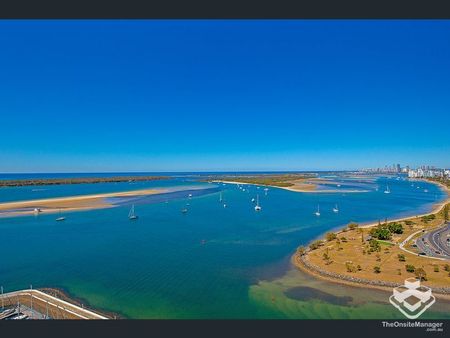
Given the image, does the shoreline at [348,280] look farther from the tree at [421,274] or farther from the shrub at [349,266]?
the tree at [421,274]

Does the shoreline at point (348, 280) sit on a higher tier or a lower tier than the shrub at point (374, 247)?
lower

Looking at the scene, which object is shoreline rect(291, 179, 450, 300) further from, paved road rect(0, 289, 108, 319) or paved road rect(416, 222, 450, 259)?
paved road rect(0, 289, 108, 319)

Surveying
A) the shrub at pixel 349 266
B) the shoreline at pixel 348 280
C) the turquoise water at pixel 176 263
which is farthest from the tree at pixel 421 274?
the turquoise water at pixel 176 263

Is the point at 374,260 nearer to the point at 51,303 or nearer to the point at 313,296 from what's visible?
the point at 313,296

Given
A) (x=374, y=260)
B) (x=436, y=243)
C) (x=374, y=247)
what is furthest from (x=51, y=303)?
(x=436, y=243)

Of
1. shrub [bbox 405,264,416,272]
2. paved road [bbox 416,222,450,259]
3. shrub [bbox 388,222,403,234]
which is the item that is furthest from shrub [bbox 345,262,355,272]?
shrub [bbox 388,222,403,234]

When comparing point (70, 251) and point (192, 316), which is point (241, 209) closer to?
point (70, 251)
